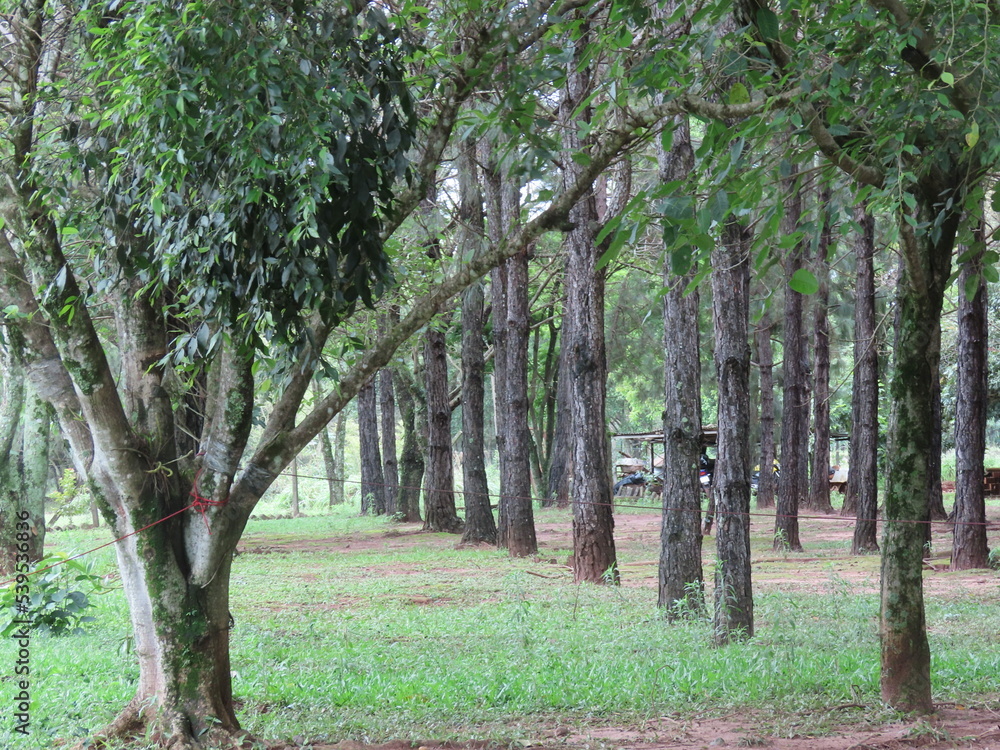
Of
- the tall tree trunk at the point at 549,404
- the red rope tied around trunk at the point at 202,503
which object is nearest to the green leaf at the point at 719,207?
the red rope tied around trunk at the point at 202,503

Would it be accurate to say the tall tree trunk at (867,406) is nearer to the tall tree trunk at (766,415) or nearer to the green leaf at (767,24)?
the tall tree trunk at (766,415)

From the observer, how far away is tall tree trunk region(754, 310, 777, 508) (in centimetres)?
2048

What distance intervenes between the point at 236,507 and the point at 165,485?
367mm

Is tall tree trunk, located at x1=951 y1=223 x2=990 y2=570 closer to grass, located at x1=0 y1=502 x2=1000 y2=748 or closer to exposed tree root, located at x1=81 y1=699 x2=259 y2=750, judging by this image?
grass, located at x1=0 y1=502 x2=1000 y2=748

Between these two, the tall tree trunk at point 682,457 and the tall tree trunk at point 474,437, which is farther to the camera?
the tall tree trunk at point 474,437

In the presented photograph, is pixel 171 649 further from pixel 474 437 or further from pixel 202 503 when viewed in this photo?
pixel 474 437

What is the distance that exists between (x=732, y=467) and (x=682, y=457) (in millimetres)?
1099

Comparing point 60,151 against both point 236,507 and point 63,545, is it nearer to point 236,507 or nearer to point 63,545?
point 236,507

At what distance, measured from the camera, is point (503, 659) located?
6.46m

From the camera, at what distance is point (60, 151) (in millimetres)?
4312

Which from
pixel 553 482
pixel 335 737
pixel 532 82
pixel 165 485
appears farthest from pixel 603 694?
pixel 553 482


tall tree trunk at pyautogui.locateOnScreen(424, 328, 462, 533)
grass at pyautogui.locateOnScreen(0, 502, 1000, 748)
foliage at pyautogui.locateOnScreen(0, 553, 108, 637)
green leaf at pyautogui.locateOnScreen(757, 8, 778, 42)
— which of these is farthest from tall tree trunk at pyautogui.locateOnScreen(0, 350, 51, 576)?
green leaf at pyautogui.locateOnScreen(757, 8, 778, 42)

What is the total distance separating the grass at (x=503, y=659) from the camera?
5031 mm

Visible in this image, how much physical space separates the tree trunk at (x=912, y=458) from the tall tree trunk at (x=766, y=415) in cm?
1541
